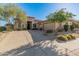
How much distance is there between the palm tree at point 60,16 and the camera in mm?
4426

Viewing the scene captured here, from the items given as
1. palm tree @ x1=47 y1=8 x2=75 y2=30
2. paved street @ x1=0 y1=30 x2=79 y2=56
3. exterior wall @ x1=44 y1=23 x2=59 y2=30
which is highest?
palm tree @ x1=47 y1=8 x2=75 y2=30

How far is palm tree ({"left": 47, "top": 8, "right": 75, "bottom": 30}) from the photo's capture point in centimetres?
443

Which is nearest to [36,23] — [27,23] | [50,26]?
[27,23]

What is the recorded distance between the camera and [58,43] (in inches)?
175

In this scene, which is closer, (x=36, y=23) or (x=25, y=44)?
(x=25, y=44)

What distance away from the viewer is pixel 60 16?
4.46 metres

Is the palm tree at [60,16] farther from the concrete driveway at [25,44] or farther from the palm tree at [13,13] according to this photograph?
the palm tree at [13,13]

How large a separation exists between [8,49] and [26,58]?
42 cm

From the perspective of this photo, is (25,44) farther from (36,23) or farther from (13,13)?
(13,13)

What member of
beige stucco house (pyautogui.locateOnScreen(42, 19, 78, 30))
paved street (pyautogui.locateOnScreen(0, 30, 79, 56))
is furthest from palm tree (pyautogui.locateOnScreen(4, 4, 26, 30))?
beige stucco house (pyautogui.locateOnScreen(42, 19, 78, 30))

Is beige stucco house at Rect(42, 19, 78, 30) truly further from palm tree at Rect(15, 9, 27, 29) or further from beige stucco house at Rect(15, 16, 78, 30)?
palm tree at Rect(15, 9, 27, 29)

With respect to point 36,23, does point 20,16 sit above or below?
above

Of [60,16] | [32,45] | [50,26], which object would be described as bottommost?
[32,45]

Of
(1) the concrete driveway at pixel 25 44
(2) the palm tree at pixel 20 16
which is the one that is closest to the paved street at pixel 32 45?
(1) the concrete driveway at pixel 25 44
